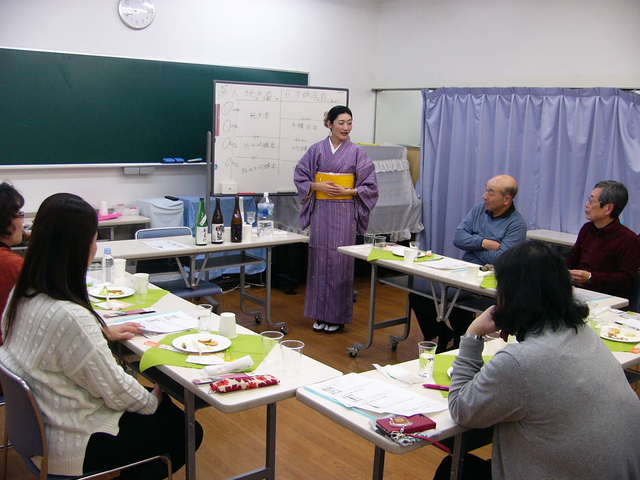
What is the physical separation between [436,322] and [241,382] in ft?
8.16

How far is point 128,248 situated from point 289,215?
238 centimetres

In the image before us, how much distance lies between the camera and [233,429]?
133 inches

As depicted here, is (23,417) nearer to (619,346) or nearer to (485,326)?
(485,326)

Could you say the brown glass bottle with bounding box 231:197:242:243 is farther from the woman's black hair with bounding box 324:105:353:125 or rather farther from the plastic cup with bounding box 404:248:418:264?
the plastic cup with bounding box 404:248:418:264

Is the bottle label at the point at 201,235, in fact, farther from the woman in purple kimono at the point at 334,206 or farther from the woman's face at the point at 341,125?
the woman's face at the point at 341,125

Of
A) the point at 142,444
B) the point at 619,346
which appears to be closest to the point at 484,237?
the point at 619,346

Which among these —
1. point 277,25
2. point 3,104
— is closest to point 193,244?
point 3,104

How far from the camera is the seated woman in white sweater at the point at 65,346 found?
191cm

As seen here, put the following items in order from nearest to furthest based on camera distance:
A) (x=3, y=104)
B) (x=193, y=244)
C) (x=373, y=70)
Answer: (x=193, y=244) → (x=3, y=104) → (x=373, y=70)

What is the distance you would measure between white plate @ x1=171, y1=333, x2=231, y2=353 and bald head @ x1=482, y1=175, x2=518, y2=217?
228cm

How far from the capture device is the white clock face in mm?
5412

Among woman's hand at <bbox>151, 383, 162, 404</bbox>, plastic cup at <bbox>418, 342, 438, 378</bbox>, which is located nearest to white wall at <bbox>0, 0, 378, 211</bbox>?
woman's hand at <bbox>151, 383, 162, 404</bbox>

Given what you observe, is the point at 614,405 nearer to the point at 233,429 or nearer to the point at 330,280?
the point at 233,429

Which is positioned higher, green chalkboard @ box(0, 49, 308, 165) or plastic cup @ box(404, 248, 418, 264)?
green chalkboard @ box(0, 49, 308, 165)
